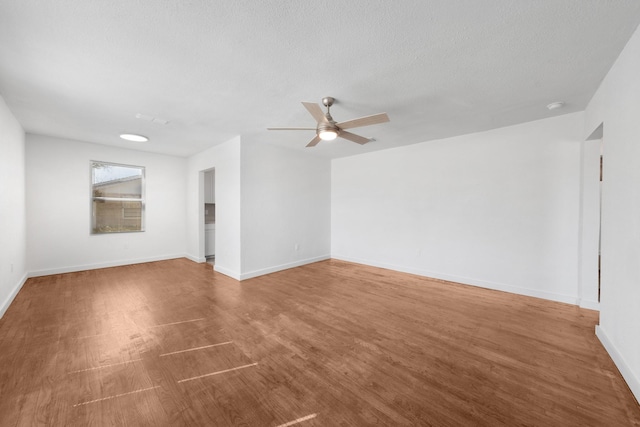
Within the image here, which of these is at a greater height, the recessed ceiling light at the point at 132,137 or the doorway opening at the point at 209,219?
the recessed ceiling light at the point at 132,137

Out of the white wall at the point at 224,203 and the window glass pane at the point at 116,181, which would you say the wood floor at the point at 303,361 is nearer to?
the white wall at the point at 224,203

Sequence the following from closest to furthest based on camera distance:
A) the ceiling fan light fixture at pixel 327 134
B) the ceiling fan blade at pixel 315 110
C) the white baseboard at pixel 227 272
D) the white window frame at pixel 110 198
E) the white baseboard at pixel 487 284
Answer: the ceiling fan blade at pixel 315 110
the ceiling fan light fixture at pixel 327 134
the white baseboard at pixel 487 284
the white baseboard at pixel 227 272
the white window frame at pixel 110 198

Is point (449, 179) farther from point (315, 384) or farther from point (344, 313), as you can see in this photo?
point (315, 384)

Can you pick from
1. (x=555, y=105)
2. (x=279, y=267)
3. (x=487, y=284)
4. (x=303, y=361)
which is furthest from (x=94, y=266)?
(x=555, y=105)

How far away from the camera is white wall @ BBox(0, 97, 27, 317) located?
2.88m

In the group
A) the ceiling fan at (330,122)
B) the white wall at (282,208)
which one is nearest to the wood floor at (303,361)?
the white wall at (282,208)

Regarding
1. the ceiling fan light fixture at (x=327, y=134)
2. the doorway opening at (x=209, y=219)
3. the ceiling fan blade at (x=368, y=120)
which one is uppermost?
the ceiling fan blade at (x=368, y=120)

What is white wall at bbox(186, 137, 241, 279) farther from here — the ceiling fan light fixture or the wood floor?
the ceiling fan light fixture

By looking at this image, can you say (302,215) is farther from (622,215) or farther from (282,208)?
(622,215)

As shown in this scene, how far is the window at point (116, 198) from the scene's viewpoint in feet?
16.3

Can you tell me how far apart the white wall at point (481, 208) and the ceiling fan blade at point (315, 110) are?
276 centimetres

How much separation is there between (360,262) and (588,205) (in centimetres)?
371

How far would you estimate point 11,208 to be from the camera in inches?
128

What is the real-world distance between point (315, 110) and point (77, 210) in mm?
5283
